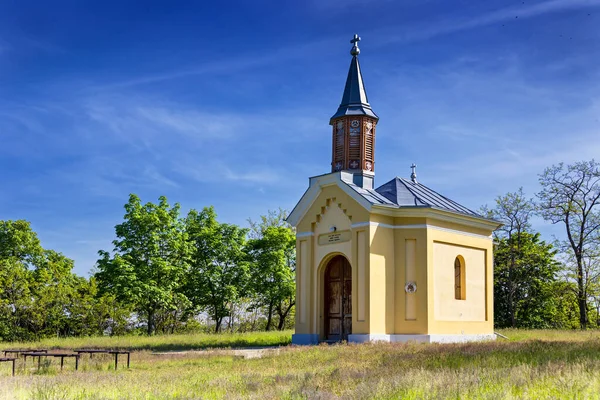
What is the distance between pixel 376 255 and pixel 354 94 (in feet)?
24.9

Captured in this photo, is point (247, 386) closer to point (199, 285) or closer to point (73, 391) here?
point (73, 391)

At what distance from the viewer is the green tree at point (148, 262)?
38.2m

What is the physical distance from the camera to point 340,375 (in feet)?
42.7

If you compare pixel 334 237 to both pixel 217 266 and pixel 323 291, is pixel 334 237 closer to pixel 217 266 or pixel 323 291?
pixel 323 291

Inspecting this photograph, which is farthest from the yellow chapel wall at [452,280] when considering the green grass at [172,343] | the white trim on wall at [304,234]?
the green grass at [172,343]

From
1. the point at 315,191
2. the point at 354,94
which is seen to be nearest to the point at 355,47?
the point at 354,94

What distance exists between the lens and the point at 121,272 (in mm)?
37906

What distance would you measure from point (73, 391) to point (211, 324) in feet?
119

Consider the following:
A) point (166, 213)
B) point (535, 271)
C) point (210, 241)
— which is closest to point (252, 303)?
point (210, 241)

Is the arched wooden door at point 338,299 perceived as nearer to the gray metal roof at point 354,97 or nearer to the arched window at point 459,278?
the arched window at point 459,278

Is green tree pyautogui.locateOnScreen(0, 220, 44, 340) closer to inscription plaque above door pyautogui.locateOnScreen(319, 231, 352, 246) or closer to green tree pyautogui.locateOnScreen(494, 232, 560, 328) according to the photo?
inscription plaque above door pyautogui.locateOnScreen(319, 231, 352, 246)

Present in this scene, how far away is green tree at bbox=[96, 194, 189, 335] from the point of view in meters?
38.2

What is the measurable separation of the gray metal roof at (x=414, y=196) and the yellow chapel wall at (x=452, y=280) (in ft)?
3.01

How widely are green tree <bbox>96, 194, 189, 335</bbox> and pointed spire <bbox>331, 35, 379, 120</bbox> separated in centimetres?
1660
